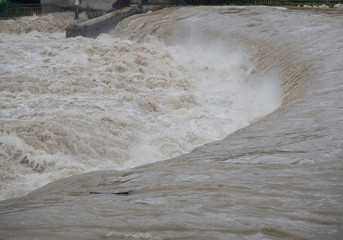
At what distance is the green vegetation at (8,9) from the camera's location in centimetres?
1738

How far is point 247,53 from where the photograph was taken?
10.3 m

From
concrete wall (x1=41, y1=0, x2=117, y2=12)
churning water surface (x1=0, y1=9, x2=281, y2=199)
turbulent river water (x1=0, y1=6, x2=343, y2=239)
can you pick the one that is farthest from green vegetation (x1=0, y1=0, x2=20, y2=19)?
churning water surface (x1=0, y1=9, x2=281, y2=199)

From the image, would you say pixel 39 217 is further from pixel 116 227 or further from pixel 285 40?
pixel 285 40

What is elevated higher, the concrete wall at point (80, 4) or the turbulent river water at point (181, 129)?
the concrete wall at point (80, 4)

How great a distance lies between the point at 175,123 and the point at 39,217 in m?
4.81

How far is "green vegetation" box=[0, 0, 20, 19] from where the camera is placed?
17.4 meters

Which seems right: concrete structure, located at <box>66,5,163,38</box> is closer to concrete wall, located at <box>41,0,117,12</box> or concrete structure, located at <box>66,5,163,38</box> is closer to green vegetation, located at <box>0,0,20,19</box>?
concrete wall, located at <box>41,0,117,12</box>

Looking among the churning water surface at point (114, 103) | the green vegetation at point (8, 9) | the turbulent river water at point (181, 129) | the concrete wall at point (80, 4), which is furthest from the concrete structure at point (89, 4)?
the churning water surface at point (114, 103)

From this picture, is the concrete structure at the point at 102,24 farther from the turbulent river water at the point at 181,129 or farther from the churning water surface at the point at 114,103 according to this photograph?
the churning water surface at the point at 114,103

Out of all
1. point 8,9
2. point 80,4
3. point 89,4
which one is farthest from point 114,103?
point 8,9

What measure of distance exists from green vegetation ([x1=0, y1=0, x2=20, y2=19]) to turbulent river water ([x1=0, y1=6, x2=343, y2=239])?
2.85 meters

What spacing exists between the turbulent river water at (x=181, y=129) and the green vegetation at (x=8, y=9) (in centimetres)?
285

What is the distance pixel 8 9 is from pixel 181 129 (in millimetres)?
13309

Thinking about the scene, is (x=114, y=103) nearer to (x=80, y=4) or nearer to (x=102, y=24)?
(x=102, y=24)
